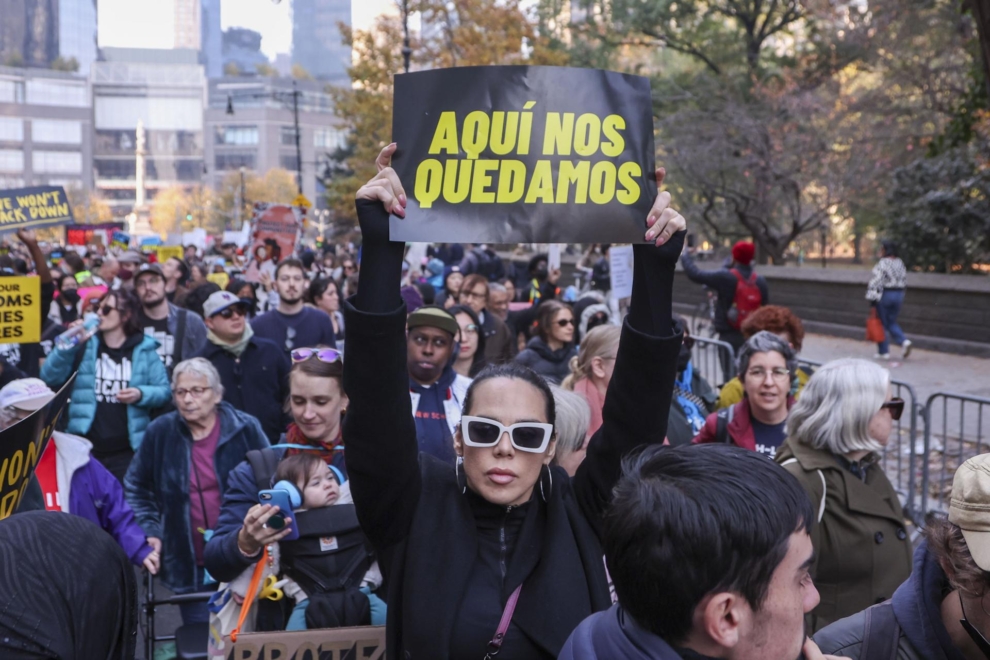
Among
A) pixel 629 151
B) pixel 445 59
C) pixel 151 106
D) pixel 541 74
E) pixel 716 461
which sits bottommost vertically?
pixel 716 461

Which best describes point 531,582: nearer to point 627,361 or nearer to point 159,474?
point 627,361

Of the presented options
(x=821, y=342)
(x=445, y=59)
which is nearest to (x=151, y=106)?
(x=445, y=59)

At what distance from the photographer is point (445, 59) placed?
2869 cm

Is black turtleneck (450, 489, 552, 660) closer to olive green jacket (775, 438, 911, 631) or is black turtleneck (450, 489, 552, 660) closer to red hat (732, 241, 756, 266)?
olive green jacket (775, 438, 911, 631)

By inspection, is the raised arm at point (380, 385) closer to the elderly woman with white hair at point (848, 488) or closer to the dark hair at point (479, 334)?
the elderly woman with white hair at point (848, 488)

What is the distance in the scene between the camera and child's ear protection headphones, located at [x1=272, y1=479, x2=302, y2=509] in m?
3.80

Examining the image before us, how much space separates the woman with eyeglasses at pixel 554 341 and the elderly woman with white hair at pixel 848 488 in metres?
3.83

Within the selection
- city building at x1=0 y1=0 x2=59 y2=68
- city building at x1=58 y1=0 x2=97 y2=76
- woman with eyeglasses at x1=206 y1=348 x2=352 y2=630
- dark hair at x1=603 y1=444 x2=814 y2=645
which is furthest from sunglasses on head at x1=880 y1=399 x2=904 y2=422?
city building at x1=58 y1=0 x2=97 y2=76

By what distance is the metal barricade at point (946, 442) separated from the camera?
7582mm

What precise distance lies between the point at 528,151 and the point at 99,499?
118 inches

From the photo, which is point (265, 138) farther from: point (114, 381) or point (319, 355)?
point (319, 355)

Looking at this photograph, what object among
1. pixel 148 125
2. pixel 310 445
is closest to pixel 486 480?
pixel 310 445

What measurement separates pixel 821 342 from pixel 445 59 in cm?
1376

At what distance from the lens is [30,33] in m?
151
